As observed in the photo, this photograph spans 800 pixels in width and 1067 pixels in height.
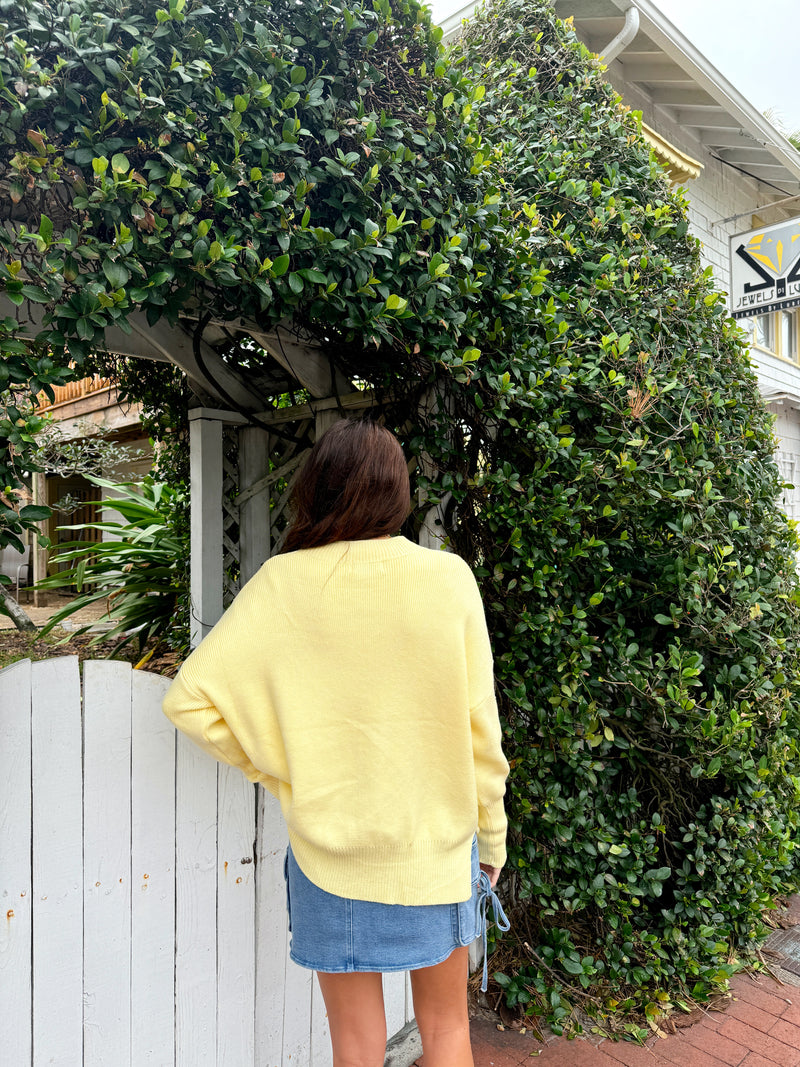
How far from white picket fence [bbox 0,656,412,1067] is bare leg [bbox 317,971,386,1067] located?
1.47 feet

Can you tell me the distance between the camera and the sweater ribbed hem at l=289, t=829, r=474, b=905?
1.48 meters

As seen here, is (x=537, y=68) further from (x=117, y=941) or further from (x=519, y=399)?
(x=117, y=941)

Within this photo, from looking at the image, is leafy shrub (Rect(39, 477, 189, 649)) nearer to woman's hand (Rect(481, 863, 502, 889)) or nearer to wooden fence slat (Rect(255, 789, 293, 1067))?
wooden fence slat (Rect(255, 789, 293, 1067))

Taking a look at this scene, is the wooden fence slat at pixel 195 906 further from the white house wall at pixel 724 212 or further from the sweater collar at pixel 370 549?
the white house wall at pixel 724 212

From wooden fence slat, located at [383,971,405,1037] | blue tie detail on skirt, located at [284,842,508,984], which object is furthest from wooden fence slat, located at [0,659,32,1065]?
wooden fence slat, located at [383,971,405,1037]

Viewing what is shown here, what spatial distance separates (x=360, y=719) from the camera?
1.48m

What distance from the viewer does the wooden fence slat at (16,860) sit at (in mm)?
1482

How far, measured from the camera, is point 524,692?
96.2 inches

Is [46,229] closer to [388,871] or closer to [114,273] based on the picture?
[114,273]

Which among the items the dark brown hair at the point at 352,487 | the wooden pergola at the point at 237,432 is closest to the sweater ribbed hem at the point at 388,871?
the dark brown hair at the point at 352,487

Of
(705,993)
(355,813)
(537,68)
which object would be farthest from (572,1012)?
(537,68)

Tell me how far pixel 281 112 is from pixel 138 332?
1.31 m

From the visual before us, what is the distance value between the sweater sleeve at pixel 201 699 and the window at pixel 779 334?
23.5 feet

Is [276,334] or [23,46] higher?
[23,46]
